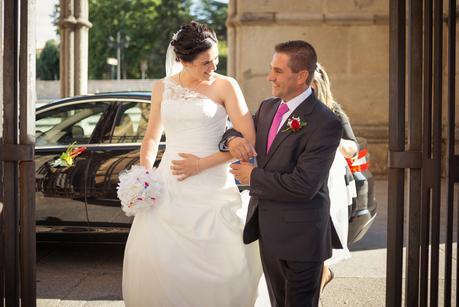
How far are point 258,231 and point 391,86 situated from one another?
1104 mm

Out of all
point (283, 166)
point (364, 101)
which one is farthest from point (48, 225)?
point (364, 101)

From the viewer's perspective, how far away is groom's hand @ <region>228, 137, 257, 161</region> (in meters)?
3.67

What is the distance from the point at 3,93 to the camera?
3680mm

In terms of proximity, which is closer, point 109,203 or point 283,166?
point 283,166

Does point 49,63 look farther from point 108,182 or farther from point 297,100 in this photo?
point 297,100

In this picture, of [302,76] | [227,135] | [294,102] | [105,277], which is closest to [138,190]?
[227,135]

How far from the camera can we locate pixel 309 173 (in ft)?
11.0

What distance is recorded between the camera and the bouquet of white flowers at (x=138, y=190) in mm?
4200

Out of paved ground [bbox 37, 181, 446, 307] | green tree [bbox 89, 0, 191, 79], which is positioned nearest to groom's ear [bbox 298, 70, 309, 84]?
paved ground [bbox 37, 181, 446, 307]

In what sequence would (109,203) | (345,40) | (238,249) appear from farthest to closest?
(345,40)
(109,203)
(238,249)

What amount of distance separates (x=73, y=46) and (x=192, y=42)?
33.5ft

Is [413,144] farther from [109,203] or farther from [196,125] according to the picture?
[109,203]

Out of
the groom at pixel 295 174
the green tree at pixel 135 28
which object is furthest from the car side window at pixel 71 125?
the green tree at pixel 135 28

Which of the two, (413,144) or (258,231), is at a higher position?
(413,144)
